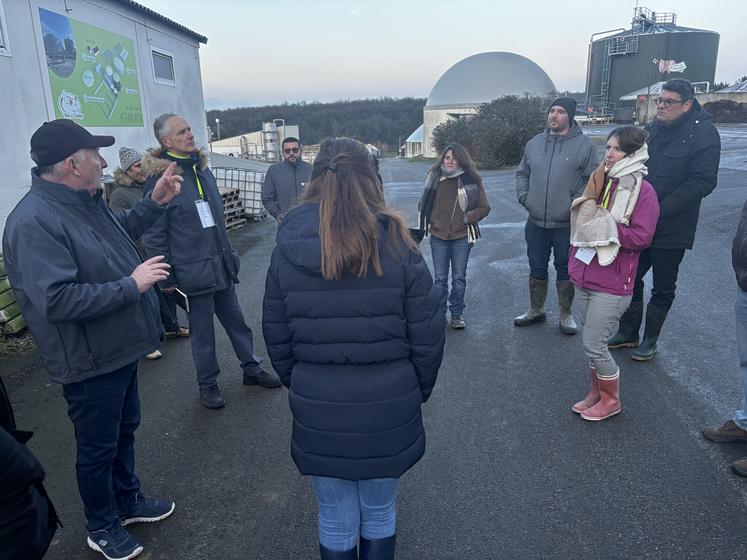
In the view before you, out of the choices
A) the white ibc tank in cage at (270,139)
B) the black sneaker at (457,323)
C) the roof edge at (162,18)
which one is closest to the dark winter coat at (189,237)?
the black sneaker at (457,323)

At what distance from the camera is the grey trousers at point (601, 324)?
352 centimetres

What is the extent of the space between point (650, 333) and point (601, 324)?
1339mm

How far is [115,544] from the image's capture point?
8.31 ft

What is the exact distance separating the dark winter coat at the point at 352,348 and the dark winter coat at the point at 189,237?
6.72 feet

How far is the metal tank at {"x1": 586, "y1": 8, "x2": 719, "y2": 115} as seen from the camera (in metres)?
48.2

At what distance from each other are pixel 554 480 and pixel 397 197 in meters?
13.3

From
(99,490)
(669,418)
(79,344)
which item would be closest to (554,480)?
(669,418)

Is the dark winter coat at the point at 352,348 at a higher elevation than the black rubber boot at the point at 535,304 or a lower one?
higher

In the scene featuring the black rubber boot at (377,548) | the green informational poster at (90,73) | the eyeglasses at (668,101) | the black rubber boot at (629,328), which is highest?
the green informational poster at (90,73)

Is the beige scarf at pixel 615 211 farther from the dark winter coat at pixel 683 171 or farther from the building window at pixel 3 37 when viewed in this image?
the building window at pixel 3 37

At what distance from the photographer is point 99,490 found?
98.2 inches

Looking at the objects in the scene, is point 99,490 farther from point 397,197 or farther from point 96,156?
point 397,197

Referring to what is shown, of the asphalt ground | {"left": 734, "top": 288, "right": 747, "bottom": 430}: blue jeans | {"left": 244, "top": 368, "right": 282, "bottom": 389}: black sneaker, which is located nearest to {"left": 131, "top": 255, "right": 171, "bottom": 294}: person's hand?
the asphalt ground

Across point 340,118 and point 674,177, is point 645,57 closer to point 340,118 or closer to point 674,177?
point 674,177
